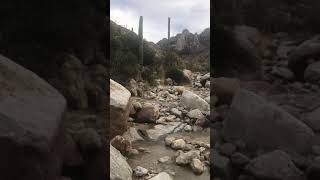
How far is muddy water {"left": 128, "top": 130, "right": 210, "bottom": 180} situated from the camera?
11.1 ft

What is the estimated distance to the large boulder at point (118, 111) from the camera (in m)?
4.00

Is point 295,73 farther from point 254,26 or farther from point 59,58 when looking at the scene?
point 59,58

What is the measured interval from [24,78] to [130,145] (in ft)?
7.79

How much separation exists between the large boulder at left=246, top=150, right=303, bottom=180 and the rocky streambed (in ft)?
4.45

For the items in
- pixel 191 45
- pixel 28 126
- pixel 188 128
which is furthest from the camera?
pixel 191 45

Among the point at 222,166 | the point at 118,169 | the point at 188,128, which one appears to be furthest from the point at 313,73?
the point at 188,128

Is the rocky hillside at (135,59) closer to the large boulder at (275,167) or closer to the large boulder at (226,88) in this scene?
the large boulder at (226,88)

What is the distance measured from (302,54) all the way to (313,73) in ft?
0.36

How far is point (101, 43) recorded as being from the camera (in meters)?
1.98

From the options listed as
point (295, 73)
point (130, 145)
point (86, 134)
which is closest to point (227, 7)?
point (295, 73)

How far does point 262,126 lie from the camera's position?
6.28ft

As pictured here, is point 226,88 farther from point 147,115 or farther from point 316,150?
point 147,115

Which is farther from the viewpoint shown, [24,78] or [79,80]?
[79,80]

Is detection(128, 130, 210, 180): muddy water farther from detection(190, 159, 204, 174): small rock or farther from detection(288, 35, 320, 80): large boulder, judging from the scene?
detection(288, 35, 320, 80): large boulder
